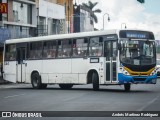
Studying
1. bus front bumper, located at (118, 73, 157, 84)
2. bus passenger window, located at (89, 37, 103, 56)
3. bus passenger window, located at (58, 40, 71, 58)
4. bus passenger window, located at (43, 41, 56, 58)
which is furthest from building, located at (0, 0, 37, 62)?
bus front bumper, located at (118, 73, 157, 84)

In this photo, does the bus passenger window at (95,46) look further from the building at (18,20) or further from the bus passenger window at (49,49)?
the building at (18,20)

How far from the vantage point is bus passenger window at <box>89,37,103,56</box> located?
25562mm

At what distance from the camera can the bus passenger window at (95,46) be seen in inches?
1006

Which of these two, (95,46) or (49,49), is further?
(49,49)

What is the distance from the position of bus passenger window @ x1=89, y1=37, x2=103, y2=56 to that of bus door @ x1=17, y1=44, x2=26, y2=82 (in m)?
6.57

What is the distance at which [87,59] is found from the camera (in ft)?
86.3

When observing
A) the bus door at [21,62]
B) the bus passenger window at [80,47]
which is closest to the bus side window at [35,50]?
the bus door at [21,62]

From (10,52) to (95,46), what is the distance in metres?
8.70

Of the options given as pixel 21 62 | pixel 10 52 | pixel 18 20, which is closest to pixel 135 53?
pixel 21 62

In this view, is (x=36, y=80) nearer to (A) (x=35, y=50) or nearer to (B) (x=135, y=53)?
(A) (x=35, y=50)

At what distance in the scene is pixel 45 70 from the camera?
29.5m

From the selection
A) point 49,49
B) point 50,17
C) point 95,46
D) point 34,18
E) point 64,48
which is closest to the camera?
point 95,46

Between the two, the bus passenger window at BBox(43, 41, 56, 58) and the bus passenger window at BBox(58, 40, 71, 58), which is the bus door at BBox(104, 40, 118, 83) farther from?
the bus passenger window at BBox(43, 41, 56, 58)

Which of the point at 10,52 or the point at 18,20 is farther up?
→ the point at 18,20
